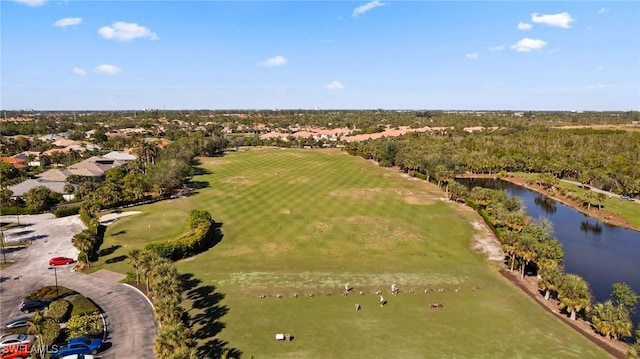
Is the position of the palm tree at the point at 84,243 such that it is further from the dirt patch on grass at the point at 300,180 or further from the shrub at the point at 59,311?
the dirt patch on grass at the point at 300,180

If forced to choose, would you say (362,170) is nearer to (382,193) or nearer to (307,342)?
(382,193)

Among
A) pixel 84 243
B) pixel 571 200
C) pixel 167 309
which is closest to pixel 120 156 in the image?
pixel 84 243

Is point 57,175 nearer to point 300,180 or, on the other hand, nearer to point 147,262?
point 300,180

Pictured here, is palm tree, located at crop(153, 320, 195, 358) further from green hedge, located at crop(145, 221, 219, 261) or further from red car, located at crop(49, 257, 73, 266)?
red car, located at crop(49, 257, 73, 266)

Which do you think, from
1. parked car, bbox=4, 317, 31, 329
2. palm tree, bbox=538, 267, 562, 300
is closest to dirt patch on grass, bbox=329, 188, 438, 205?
palm tree, bbox=538, 267, 562, 300

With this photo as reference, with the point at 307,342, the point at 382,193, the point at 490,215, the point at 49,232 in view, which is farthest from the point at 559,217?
the point at 49,232

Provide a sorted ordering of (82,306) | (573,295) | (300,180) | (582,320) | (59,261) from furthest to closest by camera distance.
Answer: (300,180)
(59,261)
(582,320)
(573,295)
(82,306)
